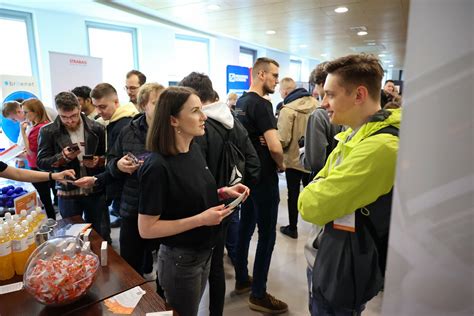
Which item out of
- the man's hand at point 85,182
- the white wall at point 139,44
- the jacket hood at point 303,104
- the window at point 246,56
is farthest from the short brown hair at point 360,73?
the window at point 246,56

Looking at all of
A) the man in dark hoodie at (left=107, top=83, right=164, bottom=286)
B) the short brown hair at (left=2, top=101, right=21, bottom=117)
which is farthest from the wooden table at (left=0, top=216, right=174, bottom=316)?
the short brown hair at (left=2, top=101, right=21, bottom=117)

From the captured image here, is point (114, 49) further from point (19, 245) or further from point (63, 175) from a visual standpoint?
point (19, 245)

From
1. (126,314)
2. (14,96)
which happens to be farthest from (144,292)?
(14,96)

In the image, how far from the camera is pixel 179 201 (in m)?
1.26

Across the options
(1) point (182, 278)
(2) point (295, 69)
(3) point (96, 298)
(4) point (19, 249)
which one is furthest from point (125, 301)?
(2) point (295, 69)

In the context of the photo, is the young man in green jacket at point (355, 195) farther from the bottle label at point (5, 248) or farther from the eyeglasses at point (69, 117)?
the eyeglasses at point (69, 117)

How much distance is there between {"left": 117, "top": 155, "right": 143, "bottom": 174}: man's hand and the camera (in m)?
1.79

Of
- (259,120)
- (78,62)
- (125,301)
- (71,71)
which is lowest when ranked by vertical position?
(125,301)

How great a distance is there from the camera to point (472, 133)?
334 millimetres

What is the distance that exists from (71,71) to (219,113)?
175 inches

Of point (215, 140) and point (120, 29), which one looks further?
point (120, 29)

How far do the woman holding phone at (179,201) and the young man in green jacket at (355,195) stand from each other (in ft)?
1.37

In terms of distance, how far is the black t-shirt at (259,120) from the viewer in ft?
6.89

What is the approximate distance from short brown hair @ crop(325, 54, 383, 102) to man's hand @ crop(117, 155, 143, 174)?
1.19 m
